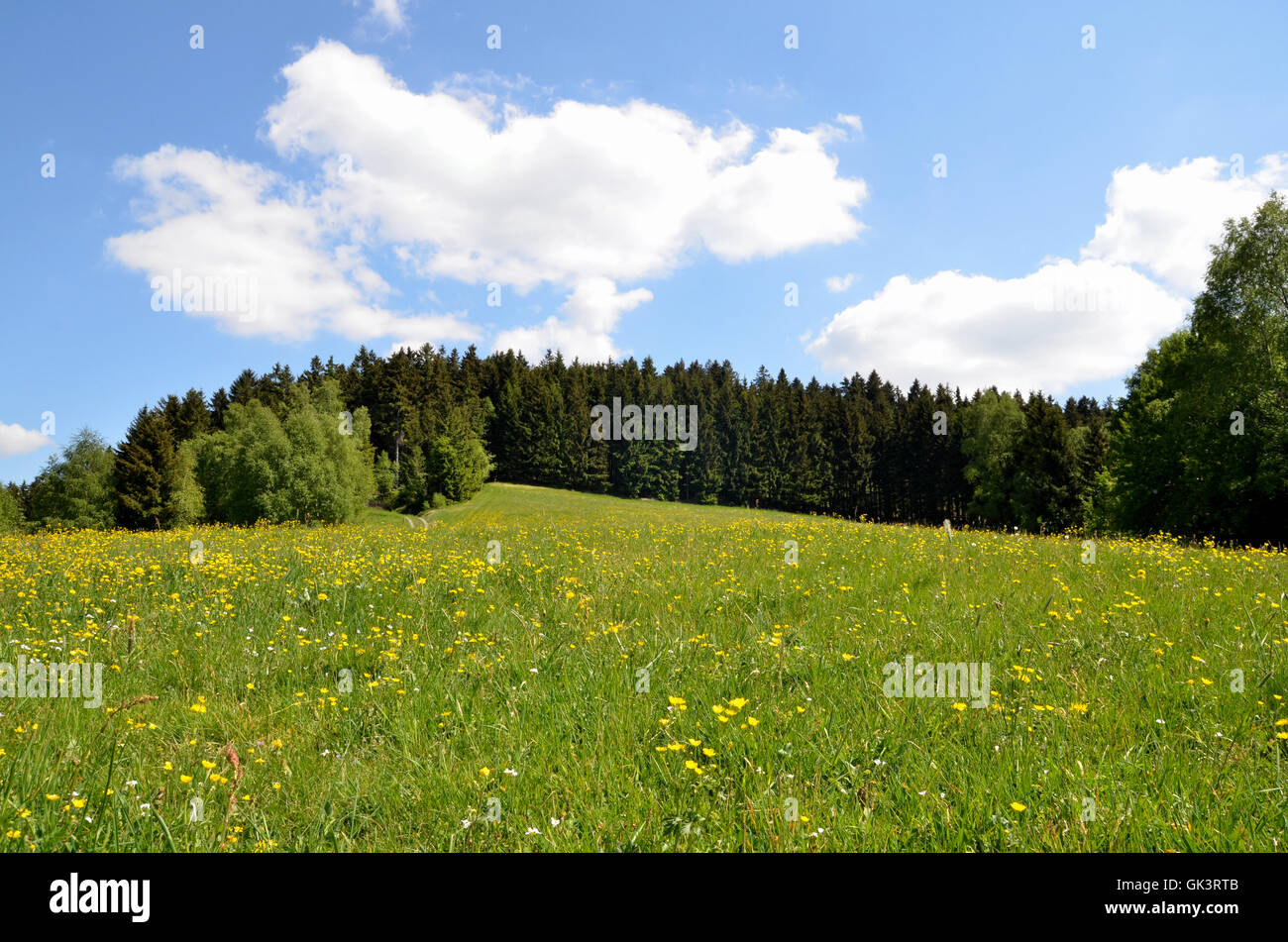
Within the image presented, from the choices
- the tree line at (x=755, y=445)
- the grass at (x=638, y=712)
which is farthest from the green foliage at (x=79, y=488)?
the grass at (x=638, y=712)

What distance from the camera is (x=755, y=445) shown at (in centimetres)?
8388

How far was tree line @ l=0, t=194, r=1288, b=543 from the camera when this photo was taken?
27328 millimetres

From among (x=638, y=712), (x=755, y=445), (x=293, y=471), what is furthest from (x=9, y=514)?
(x=638, y=712)

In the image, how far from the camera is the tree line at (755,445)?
2733cm

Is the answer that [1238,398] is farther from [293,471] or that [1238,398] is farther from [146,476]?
[146,476]

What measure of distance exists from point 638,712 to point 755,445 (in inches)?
3209

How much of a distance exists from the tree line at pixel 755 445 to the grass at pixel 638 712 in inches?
1098

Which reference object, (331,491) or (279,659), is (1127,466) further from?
(331,491)

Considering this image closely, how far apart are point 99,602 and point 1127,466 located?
147 feet

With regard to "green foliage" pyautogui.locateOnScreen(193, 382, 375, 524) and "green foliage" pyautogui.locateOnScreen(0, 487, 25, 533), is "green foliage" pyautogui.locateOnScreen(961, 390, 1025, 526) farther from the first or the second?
"green foliage" pyautogui.locateOnScreen(0, 487, 25, 533)

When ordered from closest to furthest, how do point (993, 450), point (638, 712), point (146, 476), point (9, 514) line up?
1. point (638, 712)
2. point (146, 476)
3. point (993, 450)
4. point (9, 514)

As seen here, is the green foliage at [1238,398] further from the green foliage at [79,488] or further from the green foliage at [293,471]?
the green foliage at [79,488]

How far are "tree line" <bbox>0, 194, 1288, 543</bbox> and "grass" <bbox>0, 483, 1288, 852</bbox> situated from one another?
91.5 ft
